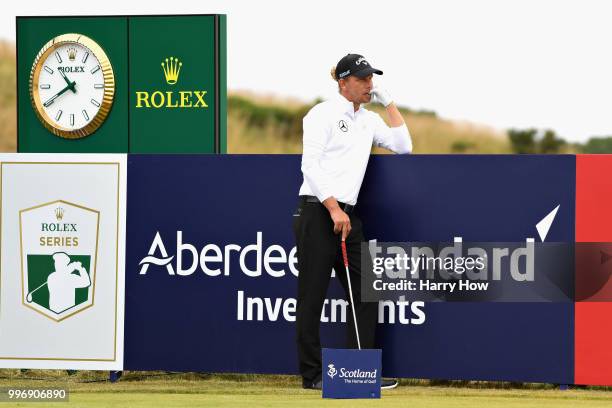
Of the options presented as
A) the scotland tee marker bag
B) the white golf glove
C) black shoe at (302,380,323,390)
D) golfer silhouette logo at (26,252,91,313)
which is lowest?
black shoe at (302,380,323,390)

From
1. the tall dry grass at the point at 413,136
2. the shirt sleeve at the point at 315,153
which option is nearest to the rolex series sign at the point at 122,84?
the shirt sleeve at the point at 315,153

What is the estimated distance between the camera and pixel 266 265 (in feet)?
29.2

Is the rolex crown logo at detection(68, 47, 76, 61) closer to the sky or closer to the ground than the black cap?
closer to the sky

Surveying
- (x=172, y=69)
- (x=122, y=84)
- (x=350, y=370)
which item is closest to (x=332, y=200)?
(x=350, y=370)

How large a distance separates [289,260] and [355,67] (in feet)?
4.77

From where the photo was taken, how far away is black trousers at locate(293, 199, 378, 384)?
8391 millimetres

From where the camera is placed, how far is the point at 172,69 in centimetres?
1108

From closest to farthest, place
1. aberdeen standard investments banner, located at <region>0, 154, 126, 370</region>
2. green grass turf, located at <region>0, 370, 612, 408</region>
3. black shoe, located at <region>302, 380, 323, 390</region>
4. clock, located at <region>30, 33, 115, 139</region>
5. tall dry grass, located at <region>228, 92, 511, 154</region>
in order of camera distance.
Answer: green grass turf, located at <region>0, 370, 612, 408</region>, black shoe, located at <region>302, 380, 323, 390</region>, aberdeen standard investments banner, located at <region>0, 154, 126, 370</region>, clock, located at <region>30, 33, 115, 139</region>, tall dry grass, located at <region>228, 92, 511, 154</region>

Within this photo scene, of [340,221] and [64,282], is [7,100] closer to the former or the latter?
[64,282]

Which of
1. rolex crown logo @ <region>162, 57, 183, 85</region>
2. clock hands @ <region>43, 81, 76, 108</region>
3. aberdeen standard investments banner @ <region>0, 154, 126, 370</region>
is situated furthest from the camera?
clock hands @ <region>43, 81, 76, 108</region>

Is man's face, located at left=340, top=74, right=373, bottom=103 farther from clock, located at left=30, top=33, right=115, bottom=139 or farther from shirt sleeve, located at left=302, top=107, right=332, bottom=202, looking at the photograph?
clock, located at left=30, top=33, right=115, bottom=139

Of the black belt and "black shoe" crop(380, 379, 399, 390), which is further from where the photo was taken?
"black shoe" crop(380, 379, 399, 390)

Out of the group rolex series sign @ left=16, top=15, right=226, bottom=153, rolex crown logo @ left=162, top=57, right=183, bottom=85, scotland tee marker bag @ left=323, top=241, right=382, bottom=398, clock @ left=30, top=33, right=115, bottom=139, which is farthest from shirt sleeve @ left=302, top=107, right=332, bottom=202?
clock @ left=30, top=33, right=115, bottom=139

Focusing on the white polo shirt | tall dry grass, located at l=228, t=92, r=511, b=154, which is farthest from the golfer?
tall dry grass, located at l=228, t=92, r=511, b=154
